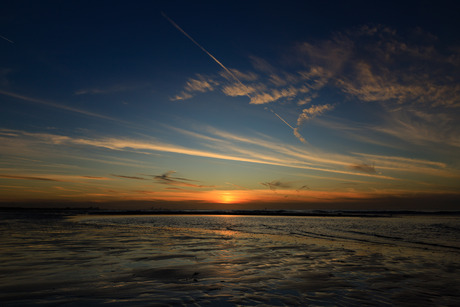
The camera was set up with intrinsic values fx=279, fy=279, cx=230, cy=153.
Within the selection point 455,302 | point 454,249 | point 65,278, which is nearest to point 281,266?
point 455,302

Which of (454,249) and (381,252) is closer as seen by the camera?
(381,252)

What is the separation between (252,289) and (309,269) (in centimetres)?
399

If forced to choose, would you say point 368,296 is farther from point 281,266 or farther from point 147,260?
point 147,260

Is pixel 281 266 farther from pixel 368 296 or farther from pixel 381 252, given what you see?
pixel 381 252

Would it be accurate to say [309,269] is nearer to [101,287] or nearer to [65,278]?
[101,287]

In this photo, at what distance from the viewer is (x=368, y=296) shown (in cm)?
762

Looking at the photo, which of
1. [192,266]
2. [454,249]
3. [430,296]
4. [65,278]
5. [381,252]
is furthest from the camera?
[454,249]

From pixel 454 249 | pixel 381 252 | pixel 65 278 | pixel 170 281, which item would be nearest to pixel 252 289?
pixel 170 281

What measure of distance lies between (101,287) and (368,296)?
291 inches

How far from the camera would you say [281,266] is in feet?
37.7

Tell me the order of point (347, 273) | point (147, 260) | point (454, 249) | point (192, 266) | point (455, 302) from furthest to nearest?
point (454, 249) < point (147, 260) < point (192, 266) < point (347, 273) < point (455, 302)

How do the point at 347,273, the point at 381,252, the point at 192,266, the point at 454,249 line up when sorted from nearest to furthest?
the point at 347,273 → the point at 192,266 → the point at 381,252 → the point at 454,249

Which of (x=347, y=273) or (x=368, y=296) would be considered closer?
(x=368, y=296)

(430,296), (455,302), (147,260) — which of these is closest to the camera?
(455,302)
